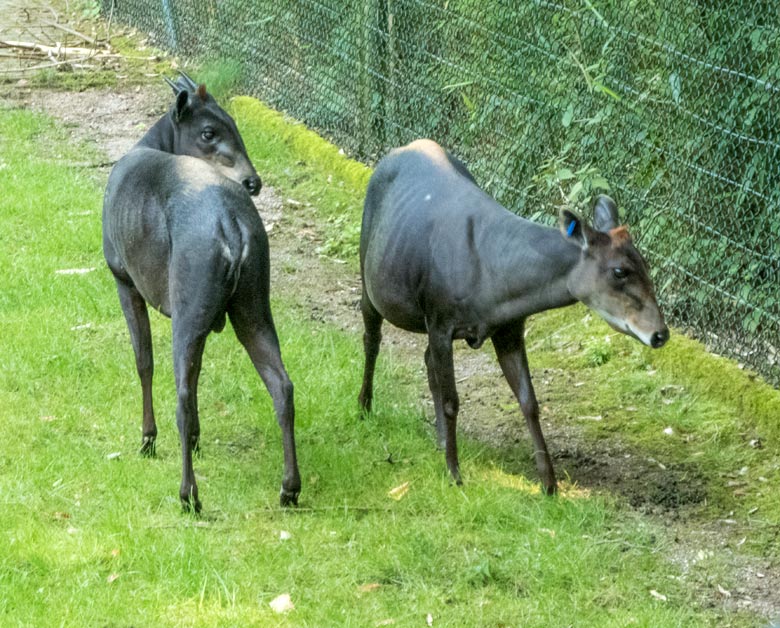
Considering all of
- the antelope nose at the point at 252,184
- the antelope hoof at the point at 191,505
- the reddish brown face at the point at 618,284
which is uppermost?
the reddish brown face at the point at 618,284

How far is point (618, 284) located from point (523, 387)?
88cm

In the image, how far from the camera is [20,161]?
11.6 m

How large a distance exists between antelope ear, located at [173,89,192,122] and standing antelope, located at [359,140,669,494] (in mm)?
1055

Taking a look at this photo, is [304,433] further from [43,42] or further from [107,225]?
[43,42]

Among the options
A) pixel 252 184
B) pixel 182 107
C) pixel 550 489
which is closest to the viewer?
pixel 550 489

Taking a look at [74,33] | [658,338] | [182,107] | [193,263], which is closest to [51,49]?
[74,33]

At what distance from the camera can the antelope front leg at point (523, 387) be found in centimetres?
635

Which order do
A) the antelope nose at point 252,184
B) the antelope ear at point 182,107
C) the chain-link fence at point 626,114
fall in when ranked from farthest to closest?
the chain-link fence at point 626,114, the antelope nose at point 252,184, the antelope ear at point 182,107

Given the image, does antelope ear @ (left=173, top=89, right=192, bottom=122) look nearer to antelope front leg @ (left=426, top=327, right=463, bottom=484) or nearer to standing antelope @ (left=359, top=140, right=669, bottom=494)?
standing antelope @ (left=359, top=140, right=669, bottom=494)

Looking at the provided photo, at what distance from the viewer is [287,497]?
6.13 metres

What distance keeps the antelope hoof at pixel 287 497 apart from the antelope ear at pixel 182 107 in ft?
6.87

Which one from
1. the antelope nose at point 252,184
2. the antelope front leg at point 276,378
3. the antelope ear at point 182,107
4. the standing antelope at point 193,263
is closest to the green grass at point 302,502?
the antelope front leg at point 276,378

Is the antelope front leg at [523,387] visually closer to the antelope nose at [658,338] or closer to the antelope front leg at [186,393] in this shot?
the antelope nose at [658,338]

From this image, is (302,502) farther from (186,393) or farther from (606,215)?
(606,215)
